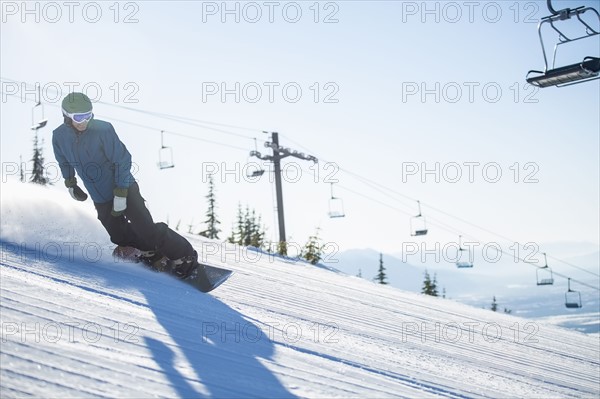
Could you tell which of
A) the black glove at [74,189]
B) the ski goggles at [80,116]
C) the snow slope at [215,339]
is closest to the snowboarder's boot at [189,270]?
the snow slope at [215,339]

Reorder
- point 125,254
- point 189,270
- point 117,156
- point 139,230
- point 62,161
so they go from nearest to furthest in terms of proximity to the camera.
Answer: point 117,156 → point 62,161 → point 139,230 → point 189,270 → point 125,254

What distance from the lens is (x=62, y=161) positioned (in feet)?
17.5

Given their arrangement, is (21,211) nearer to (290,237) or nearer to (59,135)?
(59,135)

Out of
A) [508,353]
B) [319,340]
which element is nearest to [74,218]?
[319,340]

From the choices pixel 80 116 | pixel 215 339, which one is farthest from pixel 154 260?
pixel 215 339

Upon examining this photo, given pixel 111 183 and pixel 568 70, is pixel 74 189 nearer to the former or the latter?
pixel 111 183

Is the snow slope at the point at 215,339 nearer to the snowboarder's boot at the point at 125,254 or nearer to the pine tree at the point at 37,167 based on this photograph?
the snowboarder's boot at the point at 125,254

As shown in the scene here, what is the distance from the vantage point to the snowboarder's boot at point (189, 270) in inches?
223

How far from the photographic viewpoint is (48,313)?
3.60 meters

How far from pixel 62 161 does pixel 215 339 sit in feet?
8.44

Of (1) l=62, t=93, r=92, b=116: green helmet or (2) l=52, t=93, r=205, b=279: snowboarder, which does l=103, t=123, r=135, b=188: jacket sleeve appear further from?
(1) l=62, t=93, r=92, b=116: green helmet

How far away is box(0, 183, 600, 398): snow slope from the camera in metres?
2.96

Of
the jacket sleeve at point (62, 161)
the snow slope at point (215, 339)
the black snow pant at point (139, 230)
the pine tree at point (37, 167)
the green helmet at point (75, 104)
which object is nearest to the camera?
the snow slope at point (215, 339)

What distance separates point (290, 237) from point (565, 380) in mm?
17138
